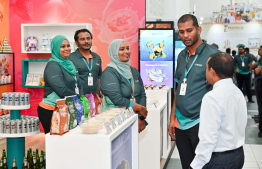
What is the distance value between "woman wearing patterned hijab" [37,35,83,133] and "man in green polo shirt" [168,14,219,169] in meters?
1.34

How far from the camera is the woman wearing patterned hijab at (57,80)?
3928 mm

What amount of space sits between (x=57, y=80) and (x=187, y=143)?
5.09 ft

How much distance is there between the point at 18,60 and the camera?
24.6 ft

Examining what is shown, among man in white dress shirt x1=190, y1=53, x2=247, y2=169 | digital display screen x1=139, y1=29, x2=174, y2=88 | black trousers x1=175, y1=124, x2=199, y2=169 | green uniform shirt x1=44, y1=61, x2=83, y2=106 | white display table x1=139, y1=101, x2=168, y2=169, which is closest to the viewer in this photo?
man in white dress shirt x1=190, y1=53, x2=247, y2=169

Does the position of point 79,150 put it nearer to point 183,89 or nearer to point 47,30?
point 183,89

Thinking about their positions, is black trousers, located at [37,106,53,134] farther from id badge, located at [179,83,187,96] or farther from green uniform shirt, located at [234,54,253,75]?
A: green uniform shirt, located at [234,54,253,75]

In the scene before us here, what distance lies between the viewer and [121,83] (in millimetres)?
3738

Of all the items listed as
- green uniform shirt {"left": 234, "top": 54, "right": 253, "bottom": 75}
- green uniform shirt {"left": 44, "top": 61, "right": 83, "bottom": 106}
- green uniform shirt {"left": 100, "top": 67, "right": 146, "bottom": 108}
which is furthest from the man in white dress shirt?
green uniform shirt {"left": 234, "top": 54, "right": 253, "bottom": 75}

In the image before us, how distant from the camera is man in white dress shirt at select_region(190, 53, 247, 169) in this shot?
7.47 feet

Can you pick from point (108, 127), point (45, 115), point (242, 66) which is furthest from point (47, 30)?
point (242, 66)

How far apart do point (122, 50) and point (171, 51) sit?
3321 millimetres

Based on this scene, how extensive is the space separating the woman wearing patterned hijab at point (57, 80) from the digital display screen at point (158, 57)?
291 centimetres

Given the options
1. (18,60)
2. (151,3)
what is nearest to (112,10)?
(151,3)

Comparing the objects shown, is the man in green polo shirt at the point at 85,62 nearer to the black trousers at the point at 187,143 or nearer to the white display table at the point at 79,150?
the black trousers at the point at 187,143
